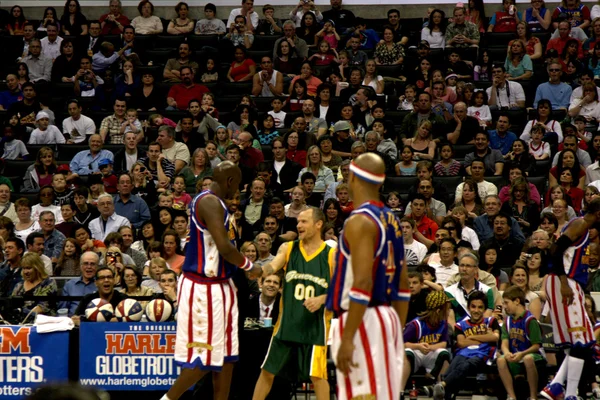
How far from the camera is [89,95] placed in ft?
58.5

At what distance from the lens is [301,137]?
50.3 ft

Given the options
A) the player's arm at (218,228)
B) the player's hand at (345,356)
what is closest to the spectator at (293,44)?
the player's arm at (218,228)

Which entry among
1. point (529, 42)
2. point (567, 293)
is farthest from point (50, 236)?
point (529, 42)

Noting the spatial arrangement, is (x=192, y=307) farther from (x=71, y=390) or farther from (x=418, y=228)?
→ (x=418, y=228)

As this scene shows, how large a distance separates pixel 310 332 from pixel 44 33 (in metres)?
13.2

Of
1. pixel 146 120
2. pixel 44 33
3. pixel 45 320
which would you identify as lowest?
pixel 45 320

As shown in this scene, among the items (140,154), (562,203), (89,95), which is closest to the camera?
(562,203)

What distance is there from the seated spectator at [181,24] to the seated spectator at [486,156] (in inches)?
271

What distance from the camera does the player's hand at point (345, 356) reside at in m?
5.43

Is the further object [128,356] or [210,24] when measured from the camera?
[210,24]

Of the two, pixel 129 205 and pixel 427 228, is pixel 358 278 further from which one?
pixel 129 205

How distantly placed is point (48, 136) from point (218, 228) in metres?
9.72

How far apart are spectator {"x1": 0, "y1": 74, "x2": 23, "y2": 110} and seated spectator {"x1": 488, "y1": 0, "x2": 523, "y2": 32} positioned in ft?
29.6

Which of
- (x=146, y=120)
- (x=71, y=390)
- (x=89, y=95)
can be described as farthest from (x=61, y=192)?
(x=71, y=390)
